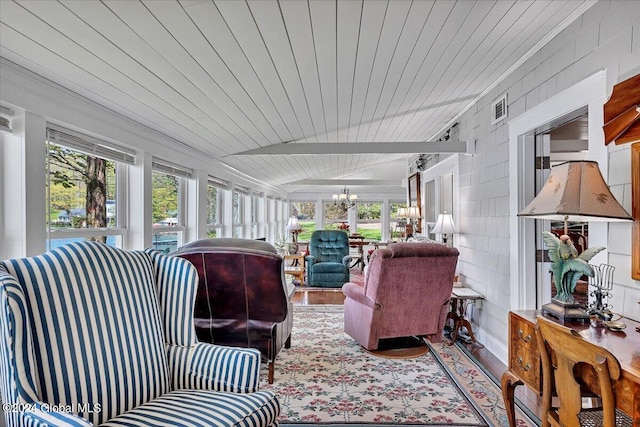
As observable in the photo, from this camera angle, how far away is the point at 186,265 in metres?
1.94

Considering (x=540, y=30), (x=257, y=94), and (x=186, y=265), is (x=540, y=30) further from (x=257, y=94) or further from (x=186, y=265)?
(x=186, y=265)

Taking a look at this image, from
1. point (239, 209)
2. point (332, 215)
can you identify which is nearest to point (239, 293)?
point (239, 209)

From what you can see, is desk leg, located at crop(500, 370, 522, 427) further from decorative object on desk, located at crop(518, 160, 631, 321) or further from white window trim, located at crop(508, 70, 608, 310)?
white window trim, located at crop(508, 70, 608, 310)

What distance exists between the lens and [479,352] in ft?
11.5

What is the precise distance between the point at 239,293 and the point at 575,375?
199 centimetres

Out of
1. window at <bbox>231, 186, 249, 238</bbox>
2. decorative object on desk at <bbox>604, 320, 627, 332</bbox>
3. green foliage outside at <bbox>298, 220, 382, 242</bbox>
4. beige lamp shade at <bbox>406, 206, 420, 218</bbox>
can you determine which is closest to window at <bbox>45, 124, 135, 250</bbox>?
decorative object on desk at <bbox>604, 320, 627, 332</bbox>

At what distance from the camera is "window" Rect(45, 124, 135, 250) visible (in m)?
2.37

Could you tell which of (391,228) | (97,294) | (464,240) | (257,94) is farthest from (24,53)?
(391,228)

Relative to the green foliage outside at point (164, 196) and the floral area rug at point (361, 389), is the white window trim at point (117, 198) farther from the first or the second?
the floral area rug at point (361, 389)

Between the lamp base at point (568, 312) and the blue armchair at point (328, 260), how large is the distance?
4.76 metres

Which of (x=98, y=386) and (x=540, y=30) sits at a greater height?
(x=540, y=30)

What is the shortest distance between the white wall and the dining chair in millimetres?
642

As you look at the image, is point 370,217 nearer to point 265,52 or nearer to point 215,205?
point 215,205

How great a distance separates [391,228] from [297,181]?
3.87 meters
